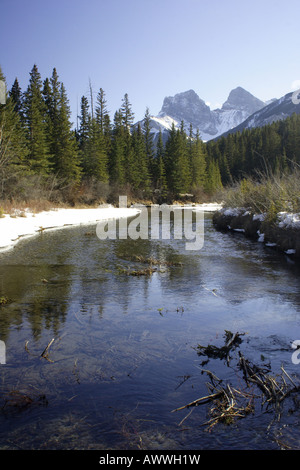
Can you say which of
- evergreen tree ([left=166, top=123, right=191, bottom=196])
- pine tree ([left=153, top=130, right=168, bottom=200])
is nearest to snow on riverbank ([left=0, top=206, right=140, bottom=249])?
pine tree ([left=153, top=130, right=168, bottom=200])

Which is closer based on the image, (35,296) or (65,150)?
(35,296)

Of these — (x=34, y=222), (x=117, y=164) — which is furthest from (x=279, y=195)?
(x=117, y=164)

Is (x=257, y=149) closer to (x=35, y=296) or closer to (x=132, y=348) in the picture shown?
(x=35, y=296)

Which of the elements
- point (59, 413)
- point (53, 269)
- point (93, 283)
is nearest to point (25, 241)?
point (53, 269)

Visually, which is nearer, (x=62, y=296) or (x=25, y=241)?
(x=62, y=296)

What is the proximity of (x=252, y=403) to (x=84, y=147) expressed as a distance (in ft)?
155

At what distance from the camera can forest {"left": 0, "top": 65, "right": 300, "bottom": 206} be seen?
31.9 metres

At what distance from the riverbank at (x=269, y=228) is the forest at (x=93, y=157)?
291cm

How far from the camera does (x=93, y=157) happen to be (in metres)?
46.9

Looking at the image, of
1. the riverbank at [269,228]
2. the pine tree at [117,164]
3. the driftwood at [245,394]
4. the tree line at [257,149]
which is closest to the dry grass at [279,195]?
the riverbank at [269,228]

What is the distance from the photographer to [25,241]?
59.4 ft

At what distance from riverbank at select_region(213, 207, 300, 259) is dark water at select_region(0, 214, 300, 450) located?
11.2 ft

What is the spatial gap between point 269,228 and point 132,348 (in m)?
15.0
